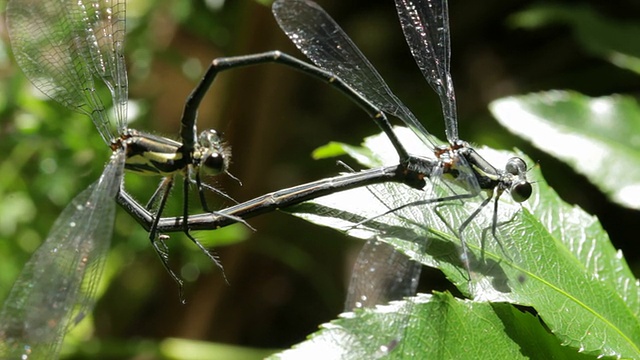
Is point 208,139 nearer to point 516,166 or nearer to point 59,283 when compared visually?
point 59,283

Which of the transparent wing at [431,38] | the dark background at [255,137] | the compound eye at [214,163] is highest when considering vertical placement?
the transparent wing at [431,38]

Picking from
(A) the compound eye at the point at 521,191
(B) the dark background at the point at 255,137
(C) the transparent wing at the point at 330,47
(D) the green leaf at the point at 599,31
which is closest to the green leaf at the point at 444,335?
(A) the compound eye at the point at 521,191

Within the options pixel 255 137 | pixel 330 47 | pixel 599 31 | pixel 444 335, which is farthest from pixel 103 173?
pixel 599 31

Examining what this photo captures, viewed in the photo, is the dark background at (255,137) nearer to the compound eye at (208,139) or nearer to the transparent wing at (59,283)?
the compound eye at (208,139)

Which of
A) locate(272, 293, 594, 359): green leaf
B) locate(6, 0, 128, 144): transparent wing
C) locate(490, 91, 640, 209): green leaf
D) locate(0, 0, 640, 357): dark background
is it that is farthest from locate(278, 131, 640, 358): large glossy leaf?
locate(0, 0, 640, 357): dark background

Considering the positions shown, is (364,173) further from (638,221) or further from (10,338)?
(638,221)

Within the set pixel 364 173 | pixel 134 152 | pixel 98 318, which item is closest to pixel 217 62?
pixel 134 152
